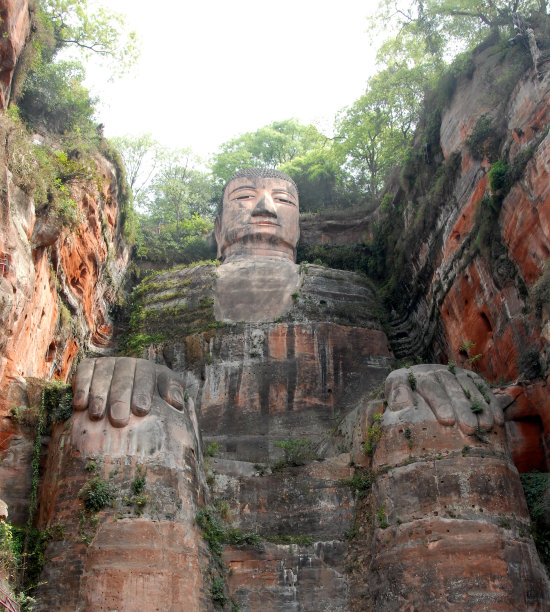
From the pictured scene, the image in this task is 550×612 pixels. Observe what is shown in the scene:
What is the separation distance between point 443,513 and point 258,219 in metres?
13.3

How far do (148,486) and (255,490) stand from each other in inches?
99.1

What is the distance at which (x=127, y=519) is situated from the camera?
11.7 meters

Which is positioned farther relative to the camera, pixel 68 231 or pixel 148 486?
pixel 68 231

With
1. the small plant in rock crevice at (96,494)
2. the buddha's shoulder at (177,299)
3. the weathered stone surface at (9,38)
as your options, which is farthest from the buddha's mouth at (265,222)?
the small plant in rock crevice at (96,494)

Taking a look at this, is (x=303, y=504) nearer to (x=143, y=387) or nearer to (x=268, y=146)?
(x=143, y=387)

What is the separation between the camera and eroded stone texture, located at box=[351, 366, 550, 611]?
37.4 feet

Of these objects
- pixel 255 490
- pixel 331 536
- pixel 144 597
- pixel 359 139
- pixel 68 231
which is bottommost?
pixel 144 597

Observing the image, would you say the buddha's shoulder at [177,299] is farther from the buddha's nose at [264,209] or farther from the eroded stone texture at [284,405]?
the buddha's nose at [264,209]

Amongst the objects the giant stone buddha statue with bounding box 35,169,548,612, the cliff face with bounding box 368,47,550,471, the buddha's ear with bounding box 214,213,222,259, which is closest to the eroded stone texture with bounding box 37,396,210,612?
the giant stone buddha statue with bounding box 35,169,548,612

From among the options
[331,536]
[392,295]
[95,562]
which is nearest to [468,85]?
[392,295]

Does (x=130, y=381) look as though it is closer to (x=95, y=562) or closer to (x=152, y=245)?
(x=95, y=562)

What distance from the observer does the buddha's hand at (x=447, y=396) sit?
13.0 m

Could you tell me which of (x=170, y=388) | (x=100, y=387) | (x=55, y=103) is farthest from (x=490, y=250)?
(x=55, y=103)

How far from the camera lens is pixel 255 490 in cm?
1390
